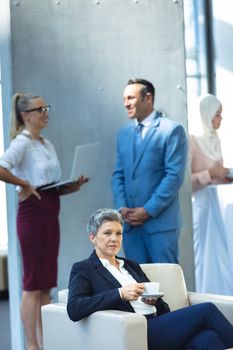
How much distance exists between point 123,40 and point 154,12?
0.32m

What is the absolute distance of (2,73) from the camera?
727cm

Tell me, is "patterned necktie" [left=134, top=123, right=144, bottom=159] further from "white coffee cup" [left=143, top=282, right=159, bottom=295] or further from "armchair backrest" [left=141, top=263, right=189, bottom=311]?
"white coffee cup" [left=143, top=282, right=159, bottom=295]

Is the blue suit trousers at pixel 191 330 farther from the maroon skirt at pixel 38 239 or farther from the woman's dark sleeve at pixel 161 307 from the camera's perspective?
the maroon skirt at pixel 38 239

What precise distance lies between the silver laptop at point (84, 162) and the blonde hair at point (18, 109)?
42cm

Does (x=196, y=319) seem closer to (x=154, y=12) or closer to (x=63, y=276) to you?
(x=63, y=276)

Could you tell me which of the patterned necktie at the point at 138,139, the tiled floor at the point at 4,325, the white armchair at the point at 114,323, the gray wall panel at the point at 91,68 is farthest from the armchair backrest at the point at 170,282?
the tiled floor at the point at 4,325

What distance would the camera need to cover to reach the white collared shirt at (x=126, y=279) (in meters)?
5.36

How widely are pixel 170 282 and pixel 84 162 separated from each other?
142 cm

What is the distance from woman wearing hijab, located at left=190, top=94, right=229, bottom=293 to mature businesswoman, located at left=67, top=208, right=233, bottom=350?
285 centimetres

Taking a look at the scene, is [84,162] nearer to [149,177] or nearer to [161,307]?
[149,177]

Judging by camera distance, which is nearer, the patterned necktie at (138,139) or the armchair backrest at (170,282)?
the armchair backrest at (170,282)

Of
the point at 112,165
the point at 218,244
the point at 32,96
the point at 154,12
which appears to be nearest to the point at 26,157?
the point at 32,96

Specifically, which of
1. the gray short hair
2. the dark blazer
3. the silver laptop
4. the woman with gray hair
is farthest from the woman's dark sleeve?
the woman with gray hair

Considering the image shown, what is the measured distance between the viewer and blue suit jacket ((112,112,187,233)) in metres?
7.09
